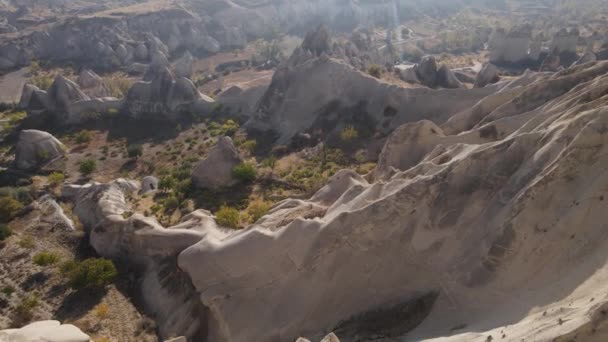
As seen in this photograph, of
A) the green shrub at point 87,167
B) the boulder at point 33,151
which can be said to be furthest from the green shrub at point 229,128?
the boulder at point 33,151

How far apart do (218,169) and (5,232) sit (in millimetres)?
14332

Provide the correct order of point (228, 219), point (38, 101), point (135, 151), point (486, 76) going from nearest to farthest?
1. point (228, 219)
2. point (135, 151)
3. point (486, 76)
4. point (38, 101)

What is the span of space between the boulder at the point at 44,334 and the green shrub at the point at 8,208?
16613 millimetres

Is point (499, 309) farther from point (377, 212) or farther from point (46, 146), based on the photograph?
point (46, 146)

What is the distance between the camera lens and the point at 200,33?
120625 millimetres

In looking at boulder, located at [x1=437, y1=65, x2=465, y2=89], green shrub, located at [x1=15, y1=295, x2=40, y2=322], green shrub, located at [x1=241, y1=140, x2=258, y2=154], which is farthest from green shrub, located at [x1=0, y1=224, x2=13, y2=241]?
boulder, located at [x1=437, y1=65, x2=465, y2=89]

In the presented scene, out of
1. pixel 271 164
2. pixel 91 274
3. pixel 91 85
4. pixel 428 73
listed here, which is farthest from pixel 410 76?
pixel 91 85

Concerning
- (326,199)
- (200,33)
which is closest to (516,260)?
(326,199)

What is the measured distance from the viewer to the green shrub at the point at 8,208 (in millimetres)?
29922

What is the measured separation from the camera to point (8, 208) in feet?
98.9

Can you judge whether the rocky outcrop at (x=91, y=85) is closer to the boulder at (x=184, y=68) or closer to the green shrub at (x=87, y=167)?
the boulder at (x=184, y=68)

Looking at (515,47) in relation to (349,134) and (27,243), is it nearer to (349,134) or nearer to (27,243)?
(349,134)

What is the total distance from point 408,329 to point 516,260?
424 cm

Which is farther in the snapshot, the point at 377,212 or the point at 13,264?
the point at 13,264
